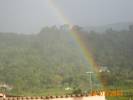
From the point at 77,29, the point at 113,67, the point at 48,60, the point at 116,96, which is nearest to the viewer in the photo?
the point at 116,96

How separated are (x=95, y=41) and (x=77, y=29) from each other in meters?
9.65

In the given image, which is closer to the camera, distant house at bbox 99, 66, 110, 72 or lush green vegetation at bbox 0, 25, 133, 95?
lush green vegetation at bbox 0, 25, 133, 95

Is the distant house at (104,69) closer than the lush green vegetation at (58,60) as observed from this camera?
No

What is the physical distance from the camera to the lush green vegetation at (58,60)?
34.5 m

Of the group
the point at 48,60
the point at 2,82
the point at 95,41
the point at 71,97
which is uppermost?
the point at 95,41

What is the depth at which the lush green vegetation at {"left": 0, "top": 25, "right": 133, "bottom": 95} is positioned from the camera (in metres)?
34.5

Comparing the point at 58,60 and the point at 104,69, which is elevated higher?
the point at 58,60

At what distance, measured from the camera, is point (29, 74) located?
121ft

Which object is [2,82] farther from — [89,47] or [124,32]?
[124,32]

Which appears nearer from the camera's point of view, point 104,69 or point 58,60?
point 104,69

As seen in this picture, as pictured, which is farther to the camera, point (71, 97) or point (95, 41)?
point (95, 41)

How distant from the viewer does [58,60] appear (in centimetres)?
4197

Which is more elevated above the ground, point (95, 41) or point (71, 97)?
point (95, 41)

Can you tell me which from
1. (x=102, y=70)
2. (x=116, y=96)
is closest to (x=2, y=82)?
(x=102, y=70)
